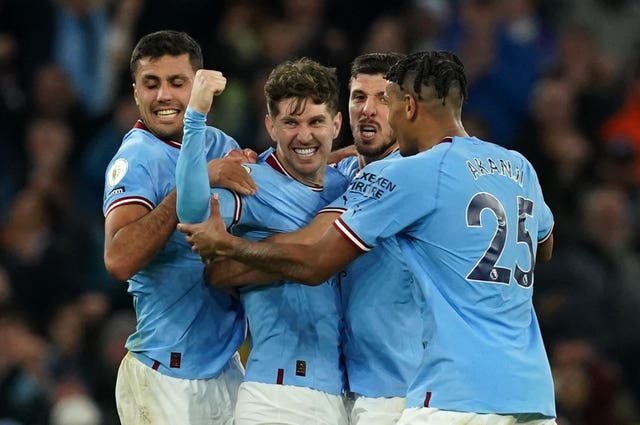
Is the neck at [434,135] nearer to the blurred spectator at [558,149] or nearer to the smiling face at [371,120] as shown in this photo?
the smiling face at [371,120]

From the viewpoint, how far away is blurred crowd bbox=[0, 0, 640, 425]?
10.9 metres

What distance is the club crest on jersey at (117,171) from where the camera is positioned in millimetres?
6410

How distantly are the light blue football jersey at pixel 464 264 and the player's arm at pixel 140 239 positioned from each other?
0.83m

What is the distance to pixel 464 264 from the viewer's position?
5734 mm

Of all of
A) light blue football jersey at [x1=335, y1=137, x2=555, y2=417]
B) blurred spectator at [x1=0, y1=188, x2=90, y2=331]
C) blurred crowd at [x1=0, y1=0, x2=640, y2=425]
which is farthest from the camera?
blurred spectator at [x1=0, y1=188, x2=90, y2=331]

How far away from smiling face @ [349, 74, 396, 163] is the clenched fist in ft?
3.23

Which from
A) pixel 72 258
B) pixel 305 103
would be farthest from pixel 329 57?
pixel 305 103

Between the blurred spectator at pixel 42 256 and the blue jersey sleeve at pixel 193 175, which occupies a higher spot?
the blue jersey sleeve at pixel 193 175

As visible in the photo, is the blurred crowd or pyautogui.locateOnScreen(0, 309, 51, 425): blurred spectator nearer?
pyautogui.locateOnScreen(0, 309, 51, 425): blurred spectator

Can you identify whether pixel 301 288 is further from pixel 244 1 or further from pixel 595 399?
pixel 244 1

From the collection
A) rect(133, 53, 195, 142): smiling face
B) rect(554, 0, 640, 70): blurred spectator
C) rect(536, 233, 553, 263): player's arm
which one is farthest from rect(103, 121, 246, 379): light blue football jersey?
rect(554, 0, 640, 70): blurred spectator

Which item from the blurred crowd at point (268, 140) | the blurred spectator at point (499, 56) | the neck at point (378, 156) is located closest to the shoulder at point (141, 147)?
the neck at point (378, 156)

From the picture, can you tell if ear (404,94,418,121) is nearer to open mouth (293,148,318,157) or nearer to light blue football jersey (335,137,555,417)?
light blue football jersey (335,137,555,417)

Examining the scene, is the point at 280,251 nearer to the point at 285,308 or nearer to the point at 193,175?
the point at 285,308
